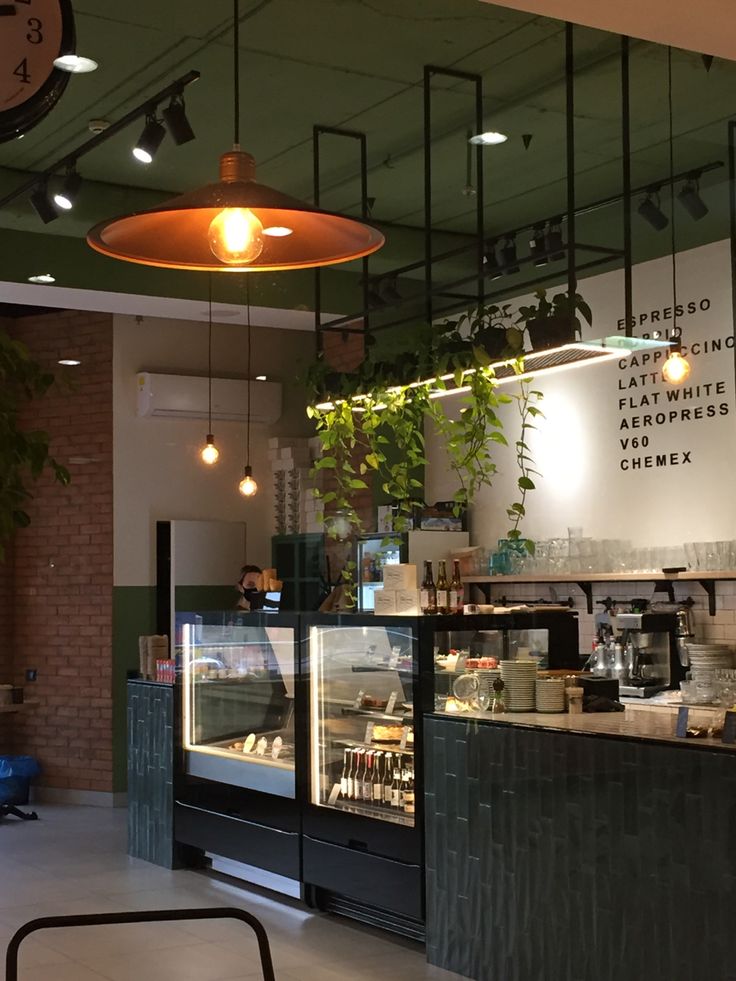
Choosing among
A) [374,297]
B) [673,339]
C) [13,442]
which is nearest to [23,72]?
[13,442]

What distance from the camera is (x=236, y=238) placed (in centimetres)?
235

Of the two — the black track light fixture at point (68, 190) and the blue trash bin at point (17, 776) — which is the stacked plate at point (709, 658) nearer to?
the black track light fixture at point (68, 190)

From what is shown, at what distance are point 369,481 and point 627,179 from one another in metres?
4.65

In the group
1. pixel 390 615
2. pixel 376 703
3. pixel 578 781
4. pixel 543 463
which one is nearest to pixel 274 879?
pixel 376 703

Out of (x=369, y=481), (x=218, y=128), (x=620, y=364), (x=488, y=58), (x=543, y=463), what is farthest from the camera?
(x=369, y=481)

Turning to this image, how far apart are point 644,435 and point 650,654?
1426 millimetres

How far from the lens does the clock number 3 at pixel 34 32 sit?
2.80 meters

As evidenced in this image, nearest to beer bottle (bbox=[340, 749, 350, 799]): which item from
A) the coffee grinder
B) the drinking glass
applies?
the coffee grinder

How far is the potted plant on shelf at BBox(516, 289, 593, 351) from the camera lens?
226 inches

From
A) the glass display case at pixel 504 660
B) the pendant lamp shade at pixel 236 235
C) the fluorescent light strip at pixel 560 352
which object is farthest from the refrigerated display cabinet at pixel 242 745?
Answer: the pendant lamp shade at pixel 236 235

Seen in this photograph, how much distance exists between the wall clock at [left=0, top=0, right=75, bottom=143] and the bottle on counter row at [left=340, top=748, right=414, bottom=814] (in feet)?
12.6

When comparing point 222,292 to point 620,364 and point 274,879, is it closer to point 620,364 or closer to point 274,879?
point 620,364

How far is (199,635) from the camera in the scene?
25.0ft

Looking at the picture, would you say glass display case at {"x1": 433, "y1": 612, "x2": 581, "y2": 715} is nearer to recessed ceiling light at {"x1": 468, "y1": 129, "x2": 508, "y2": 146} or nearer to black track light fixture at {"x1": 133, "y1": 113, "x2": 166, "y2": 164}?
black track light fixture at {"x1": 133, "y1": 113, "x2": 166, "y2": 164}
